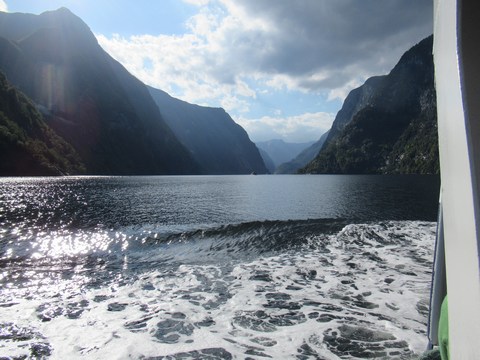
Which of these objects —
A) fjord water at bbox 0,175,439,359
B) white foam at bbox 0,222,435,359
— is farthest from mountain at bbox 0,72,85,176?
white foam at bbox 0,222,435,359

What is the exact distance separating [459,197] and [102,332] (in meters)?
9.64

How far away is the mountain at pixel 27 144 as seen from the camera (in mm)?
138425

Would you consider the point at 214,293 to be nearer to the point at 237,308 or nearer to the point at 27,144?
the point at 237,308

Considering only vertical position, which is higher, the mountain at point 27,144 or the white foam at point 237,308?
the mountain at point 27,144

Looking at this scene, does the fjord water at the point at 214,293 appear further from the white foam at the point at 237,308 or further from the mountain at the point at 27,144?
the mountain at the point at 27,144

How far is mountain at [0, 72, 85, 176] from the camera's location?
138m

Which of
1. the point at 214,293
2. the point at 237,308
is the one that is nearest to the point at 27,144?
the point at 214,293

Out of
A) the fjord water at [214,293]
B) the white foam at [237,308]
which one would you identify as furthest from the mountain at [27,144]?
the white foam at [237,308]

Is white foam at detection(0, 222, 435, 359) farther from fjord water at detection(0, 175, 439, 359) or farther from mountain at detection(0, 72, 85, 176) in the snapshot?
mountain at detection(0, 72, 85, 176)

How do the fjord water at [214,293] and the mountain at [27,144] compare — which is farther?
the mountain at [27,144]

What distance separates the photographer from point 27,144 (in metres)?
147

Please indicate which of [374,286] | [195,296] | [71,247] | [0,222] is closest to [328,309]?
[374,286]

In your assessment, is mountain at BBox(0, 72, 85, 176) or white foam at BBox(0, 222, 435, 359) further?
mountain at BBox(0, 72, 85, 176)

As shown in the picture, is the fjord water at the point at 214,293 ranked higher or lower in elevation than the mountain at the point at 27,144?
lower
